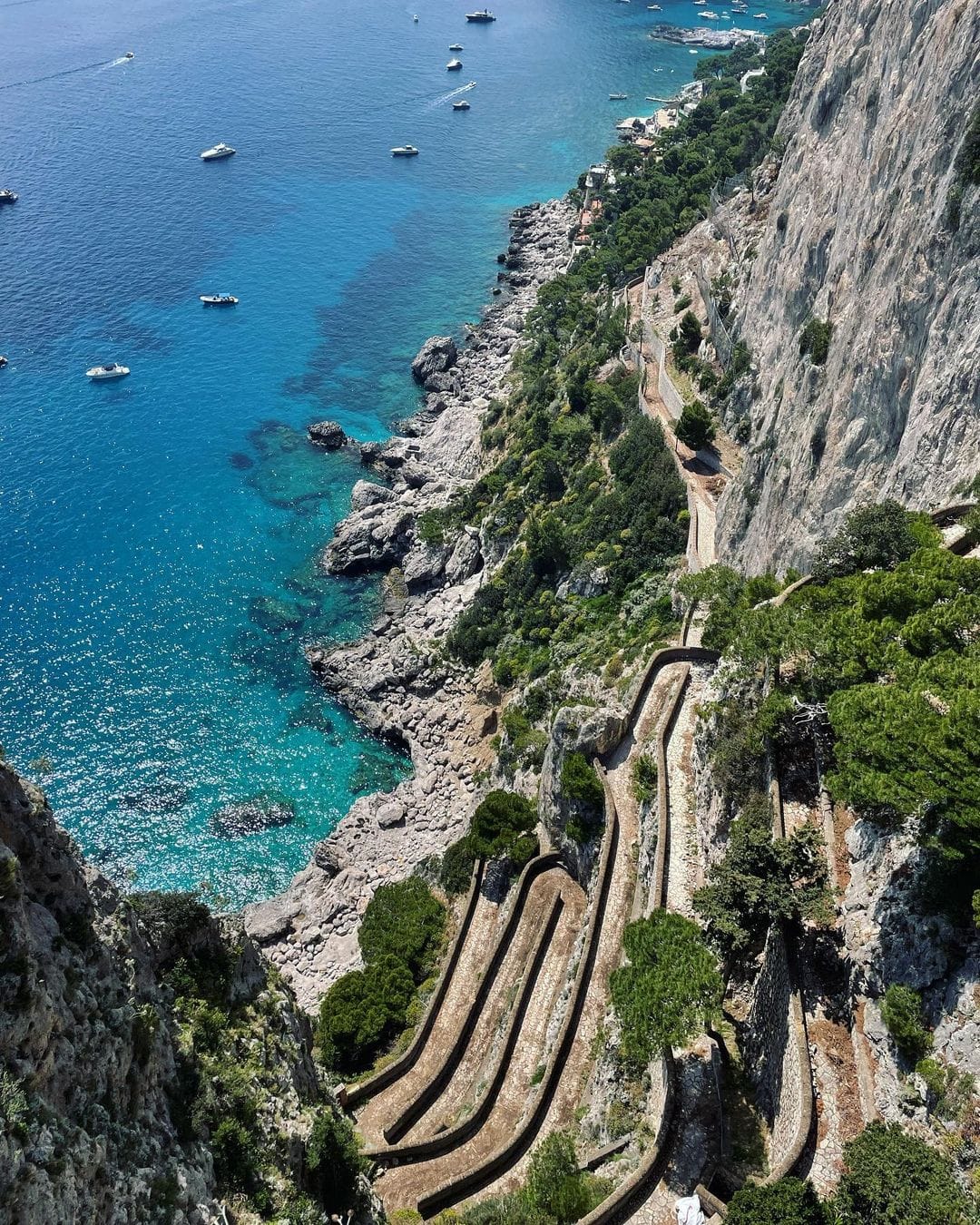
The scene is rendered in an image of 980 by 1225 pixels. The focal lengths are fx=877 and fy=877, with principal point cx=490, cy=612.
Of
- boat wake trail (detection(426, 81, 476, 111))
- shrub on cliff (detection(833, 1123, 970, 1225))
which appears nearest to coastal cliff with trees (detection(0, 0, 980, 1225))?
shrub on cliff (detection(833, 1123, 970, 1225))

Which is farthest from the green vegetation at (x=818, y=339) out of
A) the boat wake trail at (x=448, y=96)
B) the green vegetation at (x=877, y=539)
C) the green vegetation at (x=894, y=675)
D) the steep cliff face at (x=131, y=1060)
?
the boat wake trail at (x=448, y=96)

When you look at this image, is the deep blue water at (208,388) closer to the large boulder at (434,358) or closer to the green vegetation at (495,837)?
the large boulder at (434,358)

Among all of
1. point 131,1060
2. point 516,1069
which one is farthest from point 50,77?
point 131,1060

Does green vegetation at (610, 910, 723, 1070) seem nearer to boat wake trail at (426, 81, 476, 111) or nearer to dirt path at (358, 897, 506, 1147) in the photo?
dirt path at (358, 897, 506, 1147)

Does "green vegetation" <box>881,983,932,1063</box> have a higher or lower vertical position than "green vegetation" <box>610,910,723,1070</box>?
higher

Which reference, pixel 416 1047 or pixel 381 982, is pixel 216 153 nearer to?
pixel 381 982

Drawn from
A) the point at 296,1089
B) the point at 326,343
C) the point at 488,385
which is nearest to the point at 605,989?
the point at 296,1089
